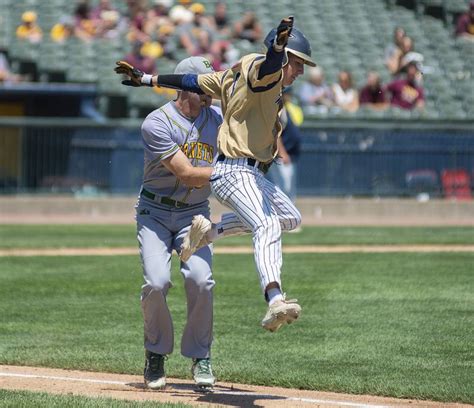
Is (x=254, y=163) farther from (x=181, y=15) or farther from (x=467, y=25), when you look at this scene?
(x=467, y=25)

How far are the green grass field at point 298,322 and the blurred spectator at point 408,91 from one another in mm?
7825

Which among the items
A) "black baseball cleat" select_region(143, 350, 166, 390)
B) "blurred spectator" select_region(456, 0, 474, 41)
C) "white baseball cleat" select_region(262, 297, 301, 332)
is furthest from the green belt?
"blurred spectator" select_region(456, 0, 474, 41)

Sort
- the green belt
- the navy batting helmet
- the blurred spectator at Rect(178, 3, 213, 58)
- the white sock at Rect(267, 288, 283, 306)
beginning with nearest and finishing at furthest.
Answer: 1. the white sock at Rect(267, 288, 283, 306)
2. the navy batting helmet
3. the green belt
4. the blurred spectator at Rect(178, 3, 213, 58)

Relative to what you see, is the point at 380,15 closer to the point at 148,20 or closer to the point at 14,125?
the point at 148,20

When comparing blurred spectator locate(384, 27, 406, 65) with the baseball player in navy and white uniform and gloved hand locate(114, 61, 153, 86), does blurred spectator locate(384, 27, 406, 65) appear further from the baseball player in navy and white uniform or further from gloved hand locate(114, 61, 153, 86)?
the baseball player in navy and white uniform

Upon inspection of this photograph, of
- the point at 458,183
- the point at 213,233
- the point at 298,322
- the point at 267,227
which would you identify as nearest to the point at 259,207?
the point at 267,227

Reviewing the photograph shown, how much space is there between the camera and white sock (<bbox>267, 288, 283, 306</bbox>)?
18.9ft

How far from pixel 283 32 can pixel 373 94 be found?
15965 millimetres

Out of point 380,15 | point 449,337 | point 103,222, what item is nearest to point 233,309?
point 449,337

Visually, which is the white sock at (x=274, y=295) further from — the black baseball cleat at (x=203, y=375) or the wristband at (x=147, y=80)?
the wristband at (x=147, y=80)

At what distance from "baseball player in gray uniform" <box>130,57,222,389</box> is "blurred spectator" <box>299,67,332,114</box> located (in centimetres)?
1447

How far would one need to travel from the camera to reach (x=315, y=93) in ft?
70.3

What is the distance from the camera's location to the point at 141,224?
22.4 feet

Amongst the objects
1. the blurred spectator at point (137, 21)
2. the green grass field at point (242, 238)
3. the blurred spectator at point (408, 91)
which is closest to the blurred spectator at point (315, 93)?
the blurred spectator at point (408, 91)
